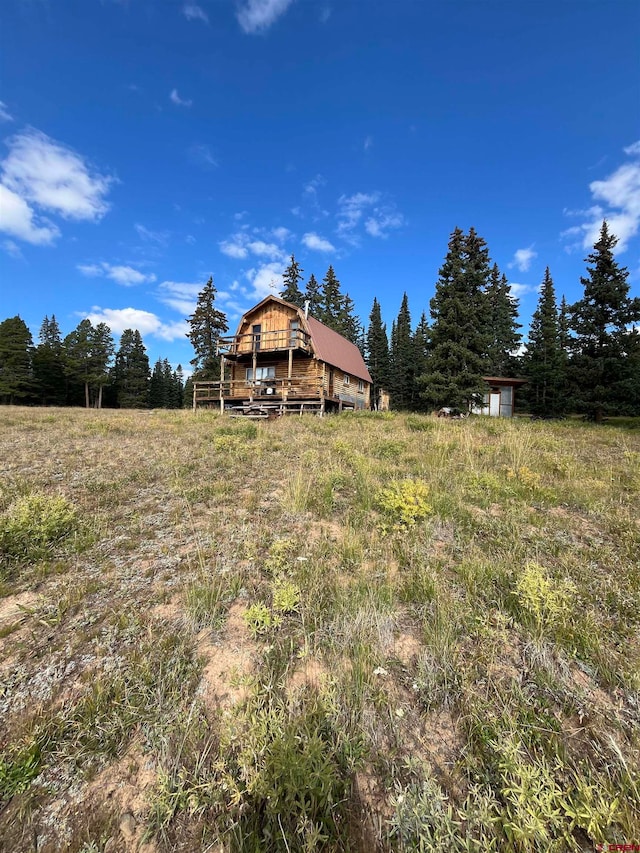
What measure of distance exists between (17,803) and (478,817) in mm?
2554

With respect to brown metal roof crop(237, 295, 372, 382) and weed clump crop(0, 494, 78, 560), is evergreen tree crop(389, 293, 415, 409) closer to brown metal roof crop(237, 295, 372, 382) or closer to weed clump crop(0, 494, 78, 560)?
brown metal roof crop(237, 295, 372, 382)

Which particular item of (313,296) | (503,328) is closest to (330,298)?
(313,296)

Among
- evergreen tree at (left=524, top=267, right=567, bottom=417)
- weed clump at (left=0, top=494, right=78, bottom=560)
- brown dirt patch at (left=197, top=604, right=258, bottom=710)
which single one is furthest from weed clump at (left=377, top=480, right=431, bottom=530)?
evergreen tree at (left=524, top=267, right=567, bottom=417)

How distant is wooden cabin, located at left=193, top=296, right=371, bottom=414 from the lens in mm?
21547

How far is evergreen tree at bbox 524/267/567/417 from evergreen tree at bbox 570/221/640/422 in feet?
27.3

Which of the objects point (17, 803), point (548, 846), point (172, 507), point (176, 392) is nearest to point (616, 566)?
point (548, 846)

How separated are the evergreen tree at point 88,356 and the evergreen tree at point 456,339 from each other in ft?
149

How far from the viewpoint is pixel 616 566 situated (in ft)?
12.9

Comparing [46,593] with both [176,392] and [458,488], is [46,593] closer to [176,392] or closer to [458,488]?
[458,488]

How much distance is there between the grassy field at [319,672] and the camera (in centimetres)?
192

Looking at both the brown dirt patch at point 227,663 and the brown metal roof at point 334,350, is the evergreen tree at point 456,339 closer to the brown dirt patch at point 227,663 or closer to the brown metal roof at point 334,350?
the brown metal roof at point 334,350

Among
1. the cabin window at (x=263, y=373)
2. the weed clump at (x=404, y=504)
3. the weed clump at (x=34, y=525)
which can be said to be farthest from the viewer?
the cabin window at (x=263, y=373)

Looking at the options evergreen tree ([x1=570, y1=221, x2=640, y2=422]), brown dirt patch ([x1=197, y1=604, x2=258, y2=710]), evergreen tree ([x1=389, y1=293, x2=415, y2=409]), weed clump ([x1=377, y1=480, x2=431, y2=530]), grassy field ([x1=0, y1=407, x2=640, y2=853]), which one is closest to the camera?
grassy field ([x1=0, y1=407, x2=640, y2=853])

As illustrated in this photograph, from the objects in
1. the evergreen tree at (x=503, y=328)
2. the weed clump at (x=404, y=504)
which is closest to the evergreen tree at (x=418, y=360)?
the evergreen tree at (x=503, y=328)
